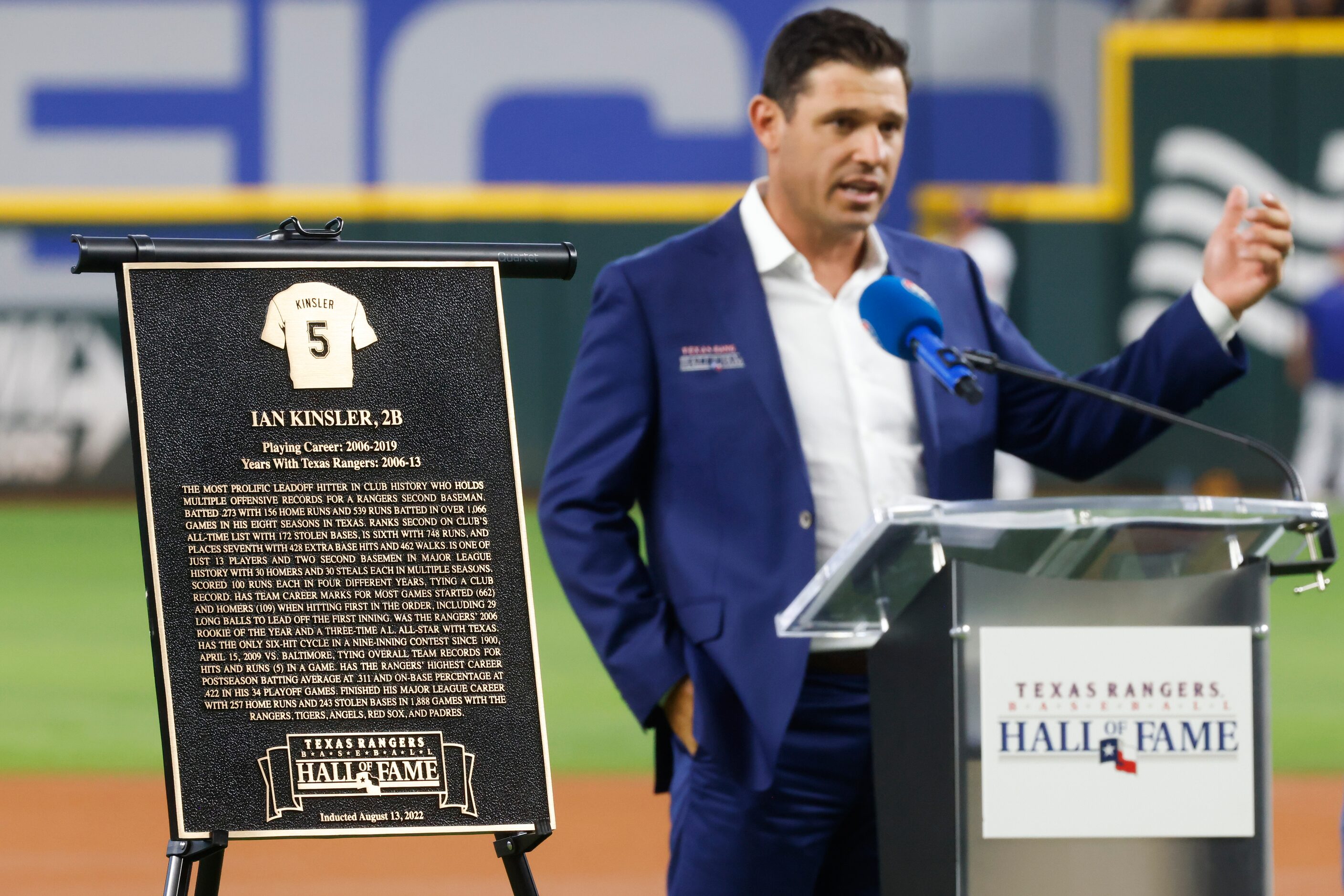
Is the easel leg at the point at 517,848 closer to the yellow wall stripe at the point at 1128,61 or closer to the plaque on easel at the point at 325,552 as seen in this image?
the plaque on easel at the point at 325,552

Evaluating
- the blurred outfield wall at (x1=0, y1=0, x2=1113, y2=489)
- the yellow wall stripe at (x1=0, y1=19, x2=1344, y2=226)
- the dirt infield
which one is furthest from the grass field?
the blurred outfield wall at (x1=0, y1=0, x2=1113, y2=489)

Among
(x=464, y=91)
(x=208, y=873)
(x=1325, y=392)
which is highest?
(x=464, y=91)

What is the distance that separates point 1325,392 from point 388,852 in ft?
40.4

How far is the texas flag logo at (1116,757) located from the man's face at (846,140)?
1.15 meters

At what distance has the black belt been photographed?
3332 mm

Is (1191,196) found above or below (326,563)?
above

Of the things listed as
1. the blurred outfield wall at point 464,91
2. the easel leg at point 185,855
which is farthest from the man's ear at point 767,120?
the blurred outfield wall at point 464,91

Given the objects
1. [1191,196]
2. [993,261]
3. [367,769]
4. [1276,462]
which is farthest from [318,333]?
[1191,196]

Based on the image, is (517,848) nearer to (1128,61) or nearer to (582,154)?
(1128,61)

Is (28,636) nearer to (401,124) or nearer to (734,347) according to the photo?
(734,347)

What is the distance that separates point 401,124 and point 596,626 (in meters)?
18.9

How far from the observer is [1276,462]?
2.84 metres

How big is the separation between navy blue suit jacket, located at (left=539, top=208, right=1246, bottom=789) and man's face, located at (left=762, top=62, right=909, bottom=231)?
20 centimetres

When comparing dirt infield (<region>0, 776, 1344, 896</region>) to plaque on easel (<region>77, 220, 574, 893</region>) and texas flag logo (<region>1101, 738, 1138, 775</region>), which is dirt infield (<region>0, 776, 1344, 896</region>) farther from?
texas flag logo (<region>1101, 738, 1138, 775</region>)
